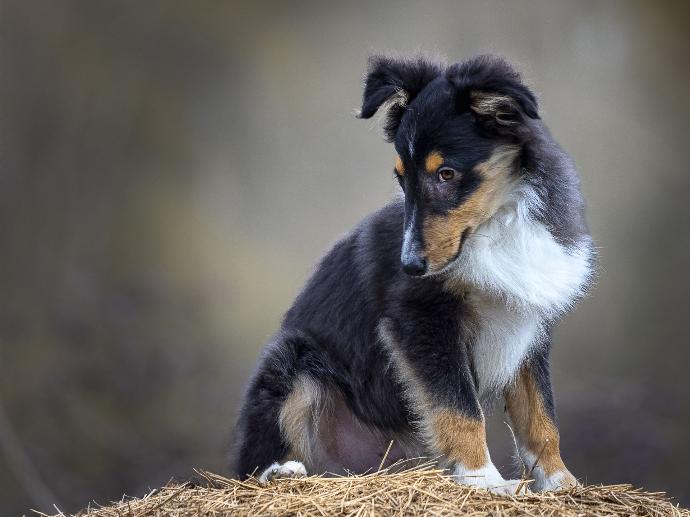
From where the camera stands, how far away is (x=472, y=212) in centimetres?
379

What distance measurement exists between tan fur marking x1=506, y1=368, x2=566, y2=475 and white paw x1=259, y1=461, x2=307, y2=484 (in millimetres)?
996

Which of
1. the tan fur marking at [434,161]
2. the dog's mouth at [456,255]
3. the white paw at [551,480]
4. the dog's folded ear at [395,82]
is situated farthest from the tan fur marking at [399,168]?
the white paw at [551,480]

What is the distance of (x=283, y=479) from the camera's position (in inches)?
145

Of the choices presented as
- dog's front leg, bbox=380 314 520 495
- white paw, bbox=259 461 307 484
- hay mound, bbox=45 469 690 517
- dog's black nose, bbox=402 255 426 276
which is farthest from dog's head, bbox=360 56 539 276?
white paw, bbox=259 461 307 484

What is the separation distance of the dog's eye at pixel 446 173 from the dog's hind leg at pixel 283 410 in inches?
44.1

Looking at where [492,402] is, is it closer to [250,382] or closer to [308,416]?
[308,416]

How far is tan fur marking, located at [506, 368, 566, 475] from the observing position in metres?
4.17

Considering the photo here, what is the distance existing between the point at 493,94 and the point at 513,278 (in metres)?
0.77

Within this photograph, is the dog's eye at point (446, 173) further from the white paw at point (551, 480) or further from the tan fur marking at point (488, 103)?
the white paw at point (551, 480)

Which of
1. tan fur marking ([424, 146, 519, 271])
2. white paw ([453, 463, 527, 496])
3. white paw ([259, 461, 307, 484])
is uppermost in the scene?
tan fur marking ([424, 146, 519, 271])

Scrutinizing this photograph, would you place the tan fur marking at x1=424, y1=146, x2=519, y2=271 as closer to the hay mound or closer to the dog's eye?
the dog's eye

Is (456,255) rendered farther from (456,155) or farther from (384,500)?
(384,500)

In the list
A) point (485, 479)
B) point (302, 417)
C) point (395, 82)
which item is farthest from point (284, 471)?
point (395, 82)

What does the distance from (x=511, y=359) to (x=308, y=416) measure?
0.97 m
